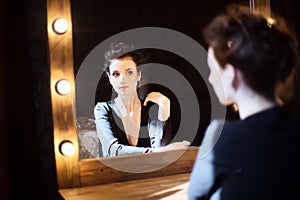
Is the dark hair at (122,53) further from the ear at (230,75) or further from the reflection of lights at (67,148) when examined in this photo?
the ear at (230,75)

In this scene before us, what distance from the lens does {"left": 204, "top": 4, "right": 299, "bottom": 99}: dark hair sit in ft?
2.18

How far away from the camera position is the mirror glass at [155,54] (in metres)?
1.31

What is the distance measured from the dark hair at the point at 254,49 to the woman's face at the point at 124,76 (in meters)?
0.63

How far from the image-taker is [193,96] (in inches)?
54.9

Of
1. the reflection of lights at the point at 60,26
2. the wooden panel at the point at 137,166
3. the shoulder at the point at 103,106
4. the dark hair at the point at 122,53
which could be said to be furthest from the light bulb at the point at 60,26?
the wooden panel at the point at 137,166

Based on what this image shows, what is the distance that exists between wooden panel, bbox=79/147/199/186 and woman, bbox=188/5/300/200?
2.19ft

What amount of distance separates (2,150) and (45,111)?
185 mm

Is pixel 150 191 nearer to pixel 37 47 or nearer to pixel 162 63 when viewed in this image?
pixel 162 63

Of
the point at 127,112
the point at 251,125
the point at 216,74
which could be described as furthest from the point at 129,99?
the point at 251,125

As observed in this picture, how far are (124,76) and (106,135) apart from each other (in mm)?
199

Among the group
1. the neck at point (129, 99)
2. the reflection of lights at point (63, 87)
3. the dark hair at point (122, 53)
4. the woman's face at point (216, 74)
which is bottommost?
the neck at point (129, 99)

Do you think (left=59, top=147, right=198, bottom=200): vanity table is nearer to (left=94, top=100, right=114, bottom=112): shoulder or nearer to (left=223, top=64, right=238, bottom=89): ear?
(left=94, top=100, right=114, bottom=112): shoulder

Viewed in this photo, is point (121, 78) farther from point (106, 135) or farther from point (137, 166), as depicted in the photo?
point (137, 166)

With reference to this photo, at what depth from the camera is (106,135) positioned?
4.34 ft
